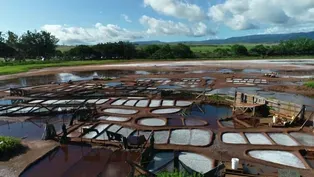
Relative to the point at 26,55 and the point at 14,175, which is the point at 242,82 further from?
the point at 26,55

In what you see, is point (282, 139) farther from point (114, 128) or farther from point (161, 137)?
point (114, 128)

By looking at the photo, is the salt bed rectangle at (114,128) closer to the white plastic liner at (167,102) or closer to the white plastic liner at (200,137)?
the white plastic liner at (200,137)

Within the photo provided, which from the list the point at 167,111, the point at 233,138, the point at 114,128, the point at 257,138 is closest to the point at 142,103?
the point at 167,111

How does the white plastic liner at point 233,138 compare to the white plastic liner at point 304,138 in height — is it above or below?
below

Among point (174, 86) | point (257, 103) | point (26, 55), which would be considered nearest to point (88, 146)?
point (257, 103)

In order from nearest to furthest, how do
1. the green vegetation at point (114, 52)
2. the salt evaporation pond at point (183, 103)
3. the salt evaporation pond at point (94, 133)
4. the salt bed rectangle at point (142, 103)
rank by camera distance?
1. the salt evaporation pond at point (94, 133)
2. the salt evaporation pond at point (183, 103)
3. the salt bed rectangle at point (142, 103)
4. the green vegetation at point (114, 52)

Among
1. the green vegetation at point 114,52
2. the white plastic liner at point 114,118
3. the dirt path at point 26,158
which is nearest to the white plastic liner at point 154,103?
the white plastic liner at point 114,118
